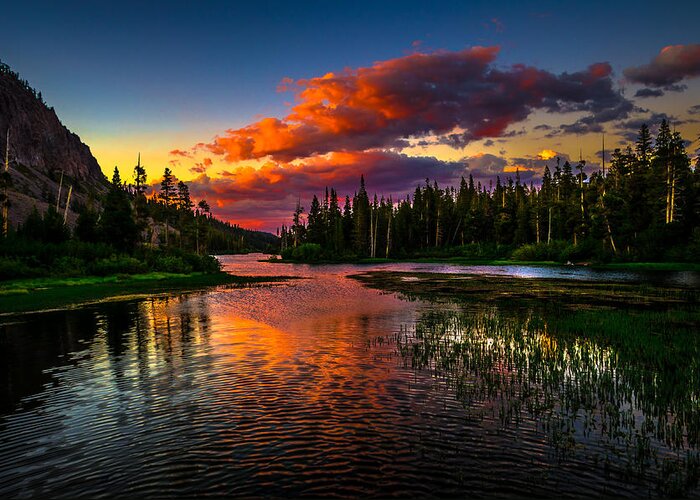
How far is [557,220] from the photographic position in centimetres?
10300

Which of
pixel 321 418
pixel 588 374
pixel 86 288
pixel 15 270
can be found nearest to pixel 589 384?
pixel 588 374

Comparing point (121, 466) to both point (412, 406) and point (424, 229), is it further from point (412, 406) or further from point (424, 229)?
point (424, 229)

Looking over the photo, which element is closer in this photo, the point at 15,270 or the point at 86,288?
the point at 15,270

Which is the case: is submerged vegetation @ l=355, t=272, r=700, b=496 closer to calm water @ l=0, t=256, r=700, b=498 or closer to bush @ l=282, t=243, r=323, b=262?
calm water @ l=0, t=256, r=700, b=498

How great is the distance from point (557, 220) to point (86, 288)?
329 ft

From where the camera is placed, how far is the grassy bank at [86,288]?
1364 inches

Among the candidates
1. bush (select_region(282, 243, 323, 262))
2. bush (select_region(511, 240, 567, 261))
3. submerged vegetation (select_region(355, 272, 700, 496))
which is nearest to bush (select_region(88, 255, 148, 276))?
submerged vegetation (select_region(355, 272, 700, 496))

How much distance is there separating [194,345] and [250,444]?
497 inches

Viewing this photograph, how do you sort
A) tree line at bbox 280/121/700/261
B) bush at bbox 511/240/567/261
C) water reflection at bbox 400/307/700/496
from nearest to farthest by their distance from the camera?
water reflection at bbox 400/307/700/496 < tree line at bbox 280/121/700/261 < bush at bbox 511/240/567/261

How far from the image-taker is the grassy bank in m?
34.7

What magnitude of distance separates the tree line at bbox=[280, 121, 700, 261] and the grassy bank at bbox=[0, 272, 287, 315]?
227 ft

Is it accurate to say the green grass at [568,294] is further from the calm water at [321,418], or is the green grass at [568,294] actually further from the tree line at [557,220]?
the tree line at [557,220]

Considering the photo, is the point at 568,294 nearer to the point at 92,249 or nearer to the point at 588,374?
the point at 588,374

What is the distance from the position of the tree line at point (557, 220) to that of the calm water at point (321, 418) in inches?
2778
